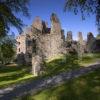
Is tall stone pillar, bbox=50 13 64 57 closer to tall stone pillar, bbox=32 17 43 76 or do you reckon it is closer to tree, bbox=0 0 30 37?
tall stone pillar, bbox=32 17 43 76

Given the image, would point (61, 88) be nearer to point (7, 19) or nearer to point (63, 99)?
point (63, 99)

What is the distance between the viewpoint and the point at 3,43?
32656 millimetres

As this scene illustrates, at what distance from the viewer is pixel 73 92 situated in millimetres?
21328

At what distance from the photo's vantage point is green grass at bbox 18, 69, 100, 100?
20156 millimetres

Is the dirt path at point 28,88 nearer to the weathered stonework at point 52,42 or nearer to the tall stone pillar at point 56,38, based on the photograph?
the weathered stonework at point 52,42

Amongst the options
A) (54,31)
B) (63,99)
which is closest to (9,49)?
(63,99)

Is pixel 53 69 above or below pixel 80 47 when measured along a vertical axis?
below

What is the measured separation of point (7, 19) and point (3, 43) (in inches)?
116

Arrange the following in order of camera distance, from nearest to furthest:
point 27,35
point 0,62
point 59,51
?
point 59,51, point 27,35, point 0,62

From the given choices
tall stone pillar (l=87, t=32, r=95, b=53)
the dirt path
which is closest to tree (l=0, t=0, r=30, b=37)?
the dirt path

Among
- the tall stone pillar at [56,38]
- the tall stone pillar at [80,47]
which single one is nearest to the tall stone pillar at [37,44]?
the tall stone pillar at [56,38]

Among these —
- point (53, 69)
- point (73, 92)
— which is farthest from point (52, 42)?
point (73, 92)

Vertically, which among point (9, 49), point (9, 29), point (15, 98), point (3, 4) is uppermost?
point (3, 4)

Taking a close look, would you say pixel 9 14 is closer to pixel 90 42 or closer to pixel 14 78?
pixel 14 78
